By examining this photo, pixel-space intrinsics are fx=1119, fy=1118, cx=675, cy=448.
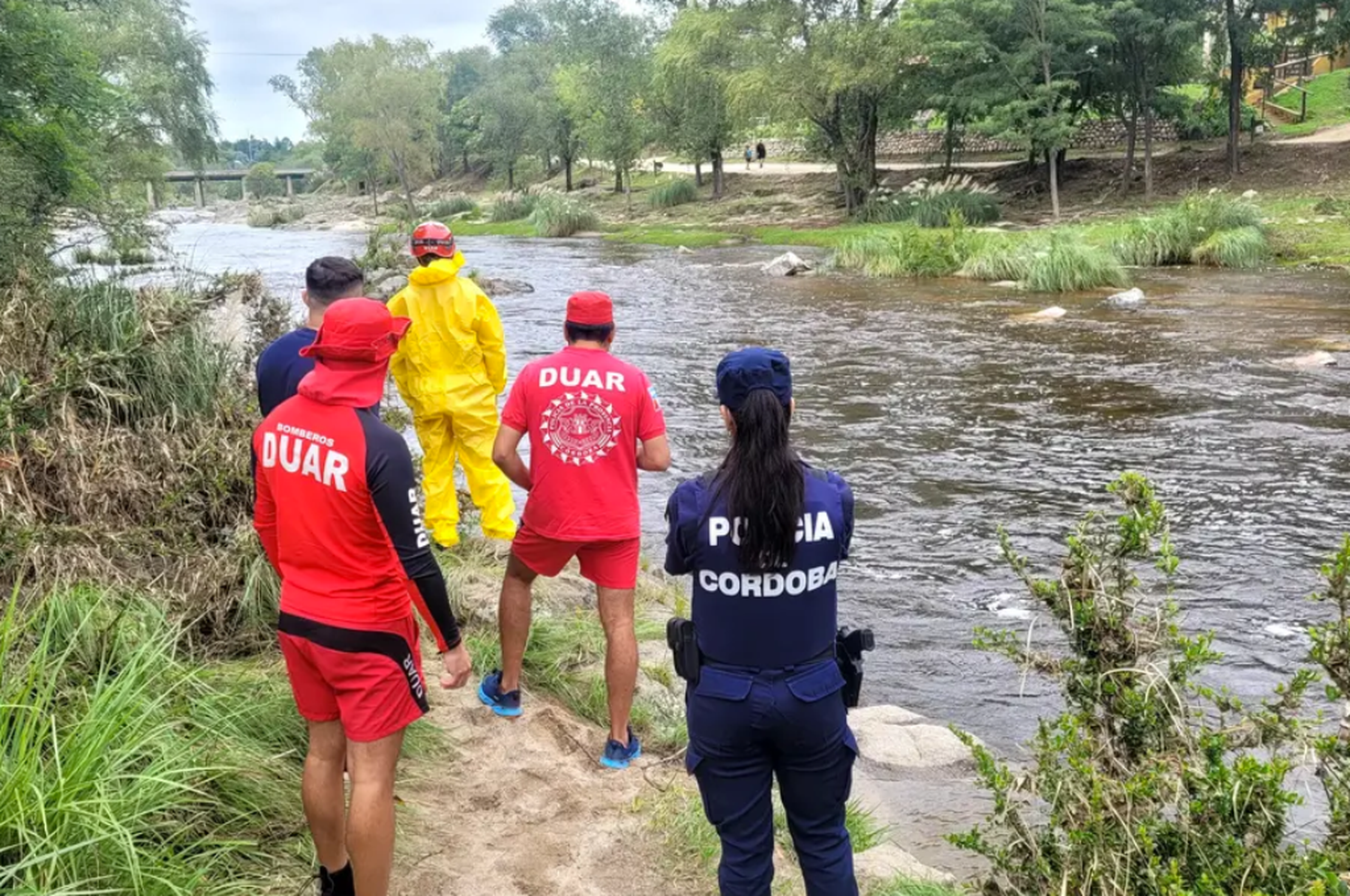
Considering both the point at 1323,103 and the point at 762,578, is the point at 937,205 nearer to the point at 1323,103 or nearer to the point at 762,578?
the point at 1323,103

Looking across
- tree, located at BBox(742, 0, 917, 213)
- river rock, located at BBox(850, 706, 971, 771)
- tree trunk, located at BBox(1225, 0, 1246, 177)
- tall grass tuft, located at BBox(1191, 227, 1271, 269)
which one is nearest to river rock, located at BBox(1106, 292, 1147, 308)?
tall grass tuft, located at BBox(1191, 227, 1271, 269)

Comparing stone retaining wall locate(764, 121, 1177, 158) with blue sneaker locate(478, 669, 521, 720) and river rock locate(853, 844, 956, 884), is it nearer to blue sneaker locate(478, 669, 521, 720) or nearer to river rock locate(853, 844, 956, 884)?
blue sneaker locate(478, 669, 521, 720)

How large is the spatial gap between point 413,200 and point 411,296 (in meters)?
59.1

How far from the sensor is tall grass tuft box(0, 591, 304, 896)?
2795mm

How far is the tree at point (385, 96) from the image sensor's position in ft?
186

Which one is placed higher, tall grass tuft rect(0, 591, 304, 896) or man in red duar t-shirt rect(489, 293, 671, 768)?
man in red duar t-shirt rect(489, 293, 671, 768)

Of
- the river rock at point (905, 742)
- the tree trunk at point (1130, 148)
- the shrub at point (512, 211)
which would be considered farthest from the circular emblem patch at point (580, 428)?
the shrub at point (512, 211)

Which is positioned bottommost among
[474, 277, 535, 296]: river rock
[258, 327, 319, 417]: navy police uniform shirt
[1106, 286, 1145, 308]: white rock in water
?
[1106, 286, 1145, 308]: white rock in water

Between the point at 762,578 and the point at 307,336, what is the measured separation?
2.14 metres

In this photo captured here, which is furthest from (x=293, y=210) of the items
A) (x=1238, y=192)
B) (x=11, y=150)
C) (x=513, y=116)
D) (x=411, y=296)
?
(x=411, y=296)

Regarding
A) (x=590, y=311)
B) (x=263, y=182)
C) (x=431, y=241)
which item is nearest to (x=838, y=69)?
(x=431, y=241)

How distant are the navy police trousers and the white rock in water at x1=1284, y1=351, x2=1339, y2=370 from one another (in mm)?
12212

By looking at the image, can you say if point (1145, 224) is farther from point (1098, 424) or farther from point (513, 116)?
point (513, 116)

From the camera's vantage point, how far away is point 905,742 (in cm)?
520
